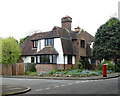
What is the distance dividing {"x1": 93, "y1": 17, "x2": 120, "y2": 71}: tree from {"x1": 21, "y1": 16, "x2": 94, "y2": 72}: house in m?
2.95

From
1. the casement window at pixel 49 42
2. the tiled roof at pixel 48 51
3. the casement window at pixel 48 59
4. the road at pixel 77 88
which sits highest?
the casement window at pixel 49 42

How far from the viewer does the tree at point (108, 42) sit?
35812 millimetres

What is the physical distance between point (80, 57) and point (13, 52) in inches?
493

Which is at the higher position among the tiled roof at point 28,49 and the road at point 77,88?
the tiled roof at point 28,49

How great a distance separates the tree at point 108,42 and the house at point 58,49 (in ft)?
9.66

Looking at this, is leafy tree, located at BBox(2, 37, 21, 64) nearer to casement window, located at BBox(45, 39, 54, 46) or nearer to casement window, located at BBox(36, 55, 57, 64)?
casement window, located at BBox(36, 55, 57, 64)

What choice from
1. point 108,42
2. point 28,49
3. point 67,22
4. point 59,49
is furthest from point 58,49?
point 108,42

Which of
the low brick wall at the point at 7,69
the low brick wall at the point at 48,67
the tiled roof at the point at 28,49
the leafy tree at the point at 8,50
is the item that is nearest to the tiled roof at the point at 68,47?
the low brick wall at the point at 48,67

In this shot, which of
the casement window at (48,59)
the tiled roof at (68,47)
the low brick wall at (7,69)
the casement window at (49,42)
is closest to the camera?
the low brick wall at (7,69)

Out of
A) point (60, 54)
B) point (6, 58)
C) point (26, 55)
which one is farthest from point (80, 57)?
point (6, 58)

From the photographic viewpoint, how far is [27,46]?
43.1 meters

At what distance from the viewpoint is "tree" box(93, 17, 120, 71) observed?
35.8m

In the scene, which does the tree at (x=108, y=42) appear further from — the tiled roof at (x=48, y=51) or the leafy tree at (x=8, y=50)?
the leafy tree at (x=8, y=50)

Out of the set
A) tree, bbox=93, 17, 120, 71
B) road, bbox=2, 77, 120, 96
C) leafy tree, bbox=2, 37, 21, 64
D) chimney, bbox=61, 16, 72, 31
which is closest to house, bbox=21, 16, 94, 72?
chimney, bbox=61, 16, 72, 31
